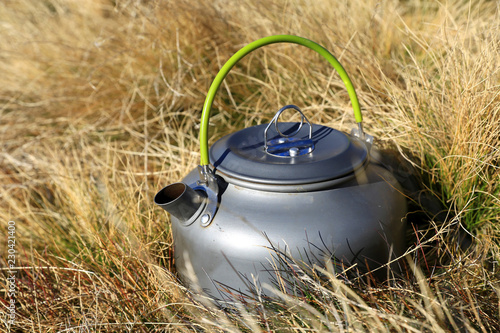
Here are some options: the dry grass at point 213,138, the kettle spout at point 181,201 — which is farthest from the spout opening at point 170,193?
the dry grass at point 213,138

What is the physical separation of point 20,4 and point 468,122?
4.63 metres

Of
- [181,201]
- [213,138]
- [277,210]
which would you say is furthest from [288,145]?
[213,138]

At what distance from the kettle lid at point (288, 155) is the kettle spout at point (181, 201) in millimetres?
119

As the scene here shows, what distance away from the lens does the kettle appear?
1394 mm

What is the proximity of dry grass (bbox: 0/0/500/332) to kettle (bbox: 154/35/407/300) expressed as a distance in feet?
0.32

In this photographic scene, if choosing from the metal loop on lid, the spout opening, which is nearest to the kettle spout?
the spout opening

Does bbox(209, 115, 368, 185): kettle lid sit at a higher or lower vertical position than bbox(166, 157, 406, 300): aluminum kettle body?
higher

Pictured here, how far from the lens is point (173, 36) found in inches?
120

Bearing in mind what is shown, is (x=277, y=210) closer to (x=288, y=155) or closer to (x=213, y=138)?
(x=288, y=155)

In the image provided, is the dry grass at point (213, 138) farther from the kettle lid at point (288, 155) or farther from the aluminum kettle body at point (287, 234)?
the kettle lid at point (288, 155)

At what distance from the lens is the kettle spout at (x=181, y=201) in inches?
57.4

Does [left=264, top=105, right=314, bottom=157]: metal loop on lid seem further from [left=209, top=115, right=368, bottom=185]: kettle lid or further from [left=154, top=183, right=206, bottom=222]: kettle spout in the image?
[left=154, top=183, right=206, bottom=222]: kettle spout

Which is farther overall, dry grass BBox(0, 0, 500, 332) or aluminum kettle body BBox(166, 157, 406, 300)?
dry grass BBox(0, 0, 500, 332)

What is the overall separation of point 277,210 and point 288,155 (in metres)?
0.20
